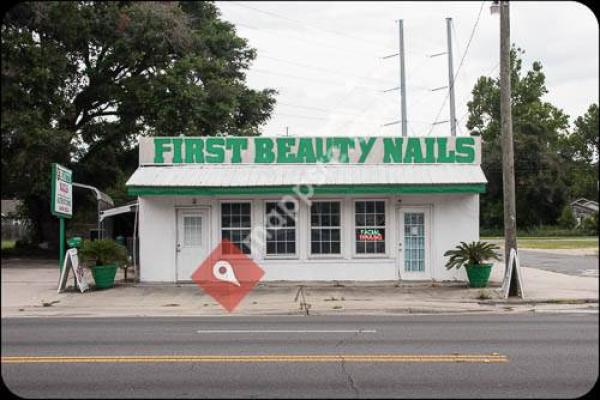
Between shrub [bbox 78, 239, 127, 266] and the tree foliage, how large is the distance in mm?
10013

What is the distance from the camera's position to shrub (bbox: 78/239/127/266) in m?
16.9

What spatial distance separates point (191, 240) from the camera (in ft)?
60.0

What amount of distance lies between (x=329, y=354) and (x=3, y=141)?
5.96 metres

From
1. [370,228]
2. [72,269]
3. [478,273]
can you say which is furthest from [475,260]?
[72,269]

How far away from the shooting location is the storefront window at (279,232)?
18.2 m

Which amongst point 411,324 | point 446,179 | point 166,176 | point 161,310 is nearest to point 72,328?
point 161,310

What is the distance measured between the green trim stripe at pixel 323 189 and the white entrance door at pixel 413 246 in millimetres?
1067

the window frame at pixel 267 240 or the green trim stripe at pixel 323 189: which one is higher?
the green trim stripe at pixel 323 189

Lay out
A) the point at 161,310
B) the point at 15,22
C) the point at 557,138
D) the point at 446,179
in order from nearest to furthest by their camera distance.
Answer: the point at 15,22 → the point at 557,138 → the point at 161,310 → the point at 446,179

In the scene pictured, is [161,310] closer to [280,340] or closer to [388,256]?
[280,340]

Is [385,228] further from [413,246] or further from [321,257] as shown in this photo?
[321,257]

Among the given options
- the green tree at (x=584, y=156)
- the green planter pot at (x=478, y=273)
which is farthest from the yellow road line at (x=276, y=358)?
the green planter pot at (x=478, y=273)

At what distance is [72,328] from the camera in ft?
36.0

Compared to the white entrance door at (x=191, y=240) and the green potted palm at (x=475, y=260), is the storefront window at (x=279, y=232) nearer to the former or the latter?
the white entrance door at (x=191, y=240)
